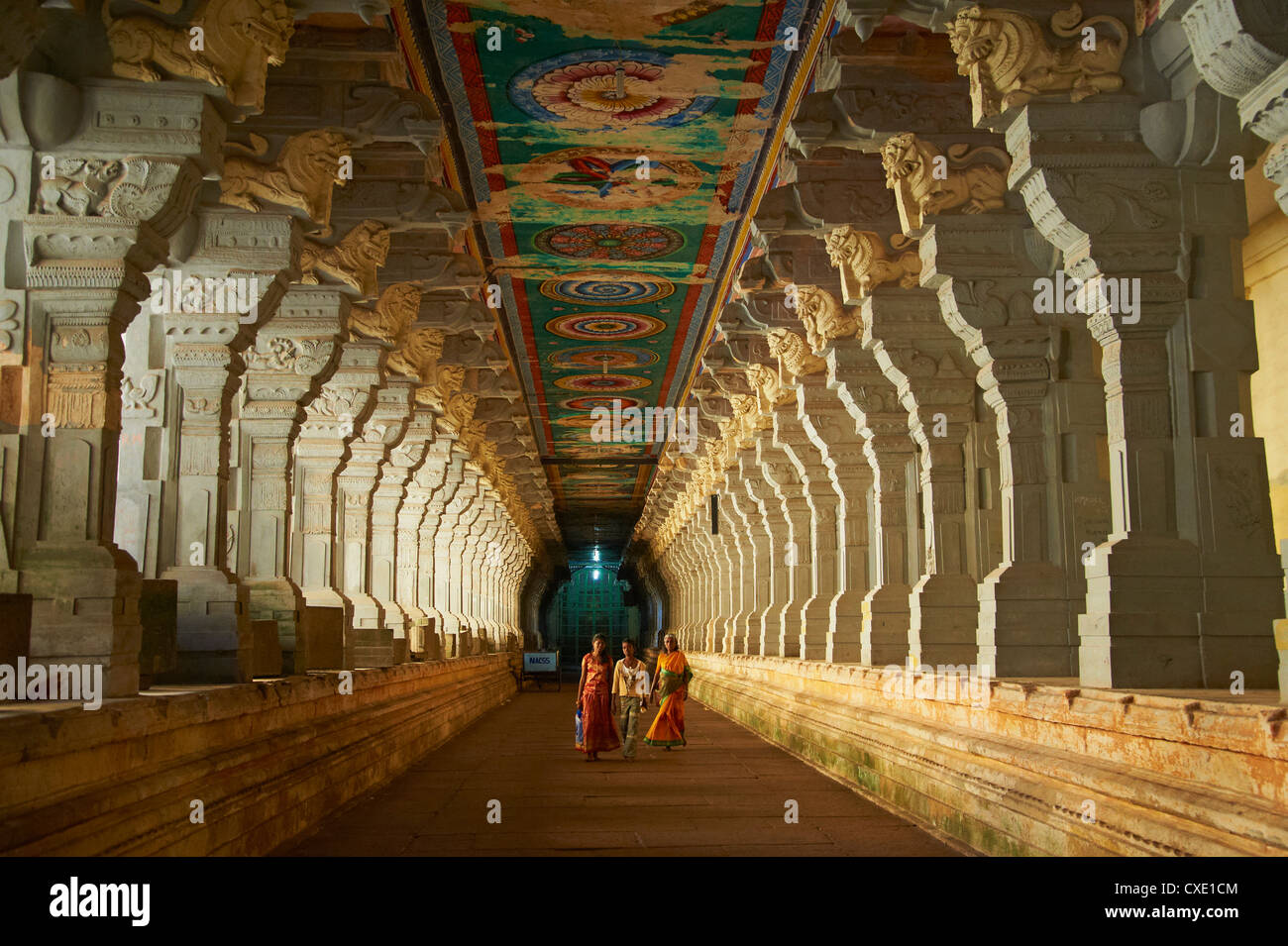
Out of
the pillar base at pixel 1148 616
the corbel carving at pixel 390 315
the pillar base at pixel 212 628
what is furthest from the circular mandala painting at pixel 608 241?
the pillar base at pixel 1148 616

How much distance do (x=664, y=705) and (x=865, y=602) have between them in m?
3.04

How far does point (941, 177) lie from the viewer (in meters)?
8.34

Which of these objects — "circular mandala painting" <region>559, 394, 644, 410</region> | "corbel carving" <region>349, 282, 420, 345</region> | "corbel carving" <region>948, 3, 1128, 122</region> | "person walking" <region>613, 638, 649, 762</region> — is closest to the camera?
"corbel carving" <region>948, 3, 1128, 122</region>

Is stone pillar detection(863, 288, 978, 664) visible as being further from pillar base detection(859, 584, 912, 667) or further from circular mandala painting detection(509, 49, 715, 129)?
circular mandala painting detection(509, 49, 715, 129)

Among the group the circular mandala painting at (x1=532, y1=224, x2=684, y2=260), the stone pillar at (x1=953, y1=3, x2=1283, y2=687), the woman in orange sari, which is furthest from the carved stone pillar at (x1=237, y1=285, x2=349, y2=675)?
the stone pillar at (x1=953, y1=3, x2=1283, y2=687)

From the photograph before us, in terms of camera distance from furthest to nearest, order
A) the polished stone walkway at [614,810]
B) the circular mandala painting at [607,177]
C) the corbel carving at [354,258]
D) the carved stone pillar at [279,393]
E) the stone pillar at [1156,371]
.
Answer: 1. the circular mandala painting at [607,177]
2. the carved stone pillar at [279,393]
3. the corbel carving at [354,258]
4. the polished stone walkway at [614,810]
5. the stone pillar at [1156,371]

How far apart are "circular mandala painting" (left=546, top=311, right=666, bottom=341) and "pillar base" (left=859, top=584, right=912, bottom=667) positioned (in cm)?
716

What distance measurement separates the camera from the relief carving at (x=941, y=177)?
8.30m

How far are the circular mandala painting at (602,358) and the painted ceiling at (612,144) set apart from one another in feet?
1.10

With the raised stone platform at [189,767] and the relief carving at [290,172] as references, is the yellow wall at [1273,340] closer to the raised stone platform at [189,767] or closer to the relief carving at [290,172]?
the relief carving at [290,172]

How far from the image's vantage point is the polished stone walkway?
7.07 m

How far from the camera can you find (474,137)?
1091 cm

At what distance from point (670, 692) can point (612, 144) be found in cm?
591
